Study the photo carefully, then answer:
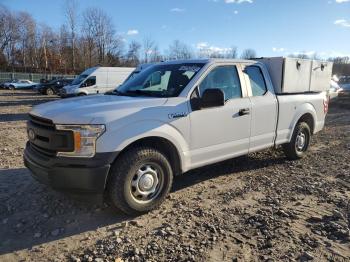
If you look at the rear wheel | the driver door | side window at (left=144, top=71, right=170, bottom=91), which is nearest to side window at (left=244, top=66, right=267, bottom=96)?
the driver door

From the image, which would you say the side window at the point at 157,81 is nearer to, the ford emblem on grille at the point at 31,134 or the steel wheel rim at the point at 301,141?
the ford emblem on grille at the point at 31,134

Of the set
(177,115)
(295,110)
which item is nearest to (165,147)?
(177,115)

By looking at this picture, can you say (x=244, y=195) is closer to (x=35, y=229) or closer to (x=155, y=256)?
(x=155, y=256)

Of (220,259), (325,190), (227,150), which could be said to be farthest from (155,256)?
(325,190)

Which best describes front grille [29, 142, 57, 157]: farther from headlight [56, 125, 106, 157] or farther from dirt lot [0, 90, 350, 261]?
dirt lot [0, 90, 350, 261]

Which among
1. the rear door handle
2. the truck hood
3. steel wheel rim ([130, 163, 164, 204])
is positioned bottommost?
steel wheel rim ([130, 163, 164, 204])

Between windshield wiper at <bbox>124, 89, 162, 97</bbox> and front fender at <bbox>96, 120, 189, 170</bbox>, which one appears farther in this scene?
windshield wiper at <bbox>124, 89, 162, 97</bbox>

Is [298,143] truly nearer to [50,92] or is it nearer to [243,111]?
[243,111]

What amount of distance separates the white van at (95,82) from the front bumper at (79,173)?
20.8 meters

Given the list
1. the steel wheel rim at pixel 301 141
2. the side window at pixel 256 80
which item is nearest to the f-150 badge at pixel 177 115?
the side window at pixel 256 80

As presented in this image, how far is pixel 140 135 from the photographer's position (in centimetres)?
453

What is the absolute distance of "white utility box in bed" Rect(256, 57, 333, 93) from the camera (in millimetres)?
6717

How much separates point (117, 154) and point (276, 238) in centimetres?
201

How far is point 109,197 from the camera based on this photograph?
452 cm
